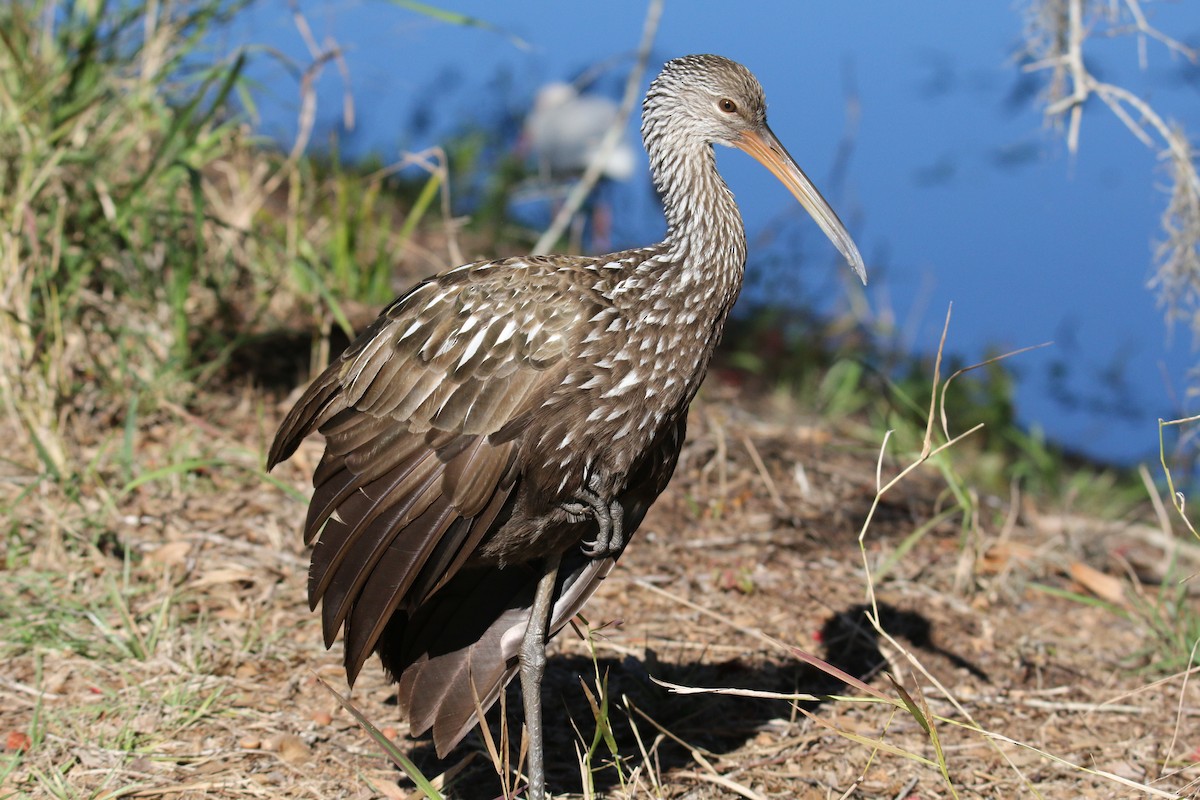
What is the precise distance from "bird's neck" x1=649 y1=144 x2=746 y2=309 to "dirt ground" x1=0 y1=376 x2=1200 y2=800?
2.62ft

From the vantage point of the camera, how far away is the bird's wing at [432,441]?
2848 mm

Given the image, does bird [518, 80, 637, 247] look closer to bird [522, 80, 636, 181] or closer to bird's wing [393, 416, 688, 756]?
bird [522, 80, 636, 181]

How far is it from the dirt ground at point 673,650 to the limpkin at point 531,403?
0.32 m

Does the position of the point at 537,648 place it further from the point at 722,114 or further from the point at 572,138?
the point at 572,138

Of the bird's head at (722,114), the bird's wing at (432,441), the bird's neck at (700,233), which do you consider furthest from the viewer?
the bird's head at (722,114)

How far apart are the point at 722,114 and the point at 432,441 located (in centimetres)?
107

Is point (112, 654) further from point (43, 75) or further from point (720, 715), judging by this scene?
point (43, 75)

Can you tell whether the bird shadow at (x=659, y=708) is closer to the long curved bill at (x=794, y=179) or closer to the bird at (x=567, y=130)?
the long curved bill at (x=794, y=179)

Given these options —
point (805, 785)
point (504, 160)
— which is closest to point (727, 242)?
point (805, 785)

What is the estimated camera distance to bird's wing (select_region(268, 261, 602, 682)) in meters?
2.85

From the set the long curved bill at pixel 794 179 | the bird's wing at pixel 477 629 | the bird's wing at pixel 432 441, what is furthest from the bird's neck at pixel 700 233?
the bird's wing at pixel 477 629

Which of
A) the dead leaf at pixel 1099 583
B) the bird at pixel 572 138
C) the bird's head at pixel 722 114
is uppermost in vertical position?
the bird's head at pixel 722 114

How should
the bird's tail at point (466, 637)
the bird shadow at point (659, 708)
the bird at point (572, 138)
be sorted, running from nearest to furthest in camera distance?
the bird's tail at point (466, 637)
the bird shadow at point (659, 708)
the bird at point (572, 138)

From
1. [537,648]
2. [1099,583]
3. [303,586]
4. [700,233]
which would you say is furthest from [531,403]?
[1099,583]
